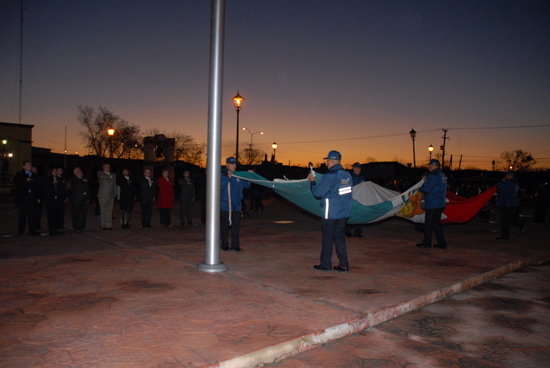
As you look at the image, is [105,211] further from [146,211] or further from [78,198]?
[146,211]

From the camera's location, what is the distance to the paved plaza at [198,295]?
3635mm

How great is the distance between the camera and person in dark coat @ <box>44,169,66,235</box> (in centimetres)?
1052

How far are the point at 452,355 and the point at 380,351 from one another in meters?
0.68

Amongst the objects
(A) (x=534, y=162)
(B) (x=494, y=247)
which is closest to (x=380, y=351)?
(B) (x=494, y=247)

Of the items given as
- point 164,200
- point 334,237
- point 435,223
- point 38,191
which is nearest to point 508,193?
point 435,223

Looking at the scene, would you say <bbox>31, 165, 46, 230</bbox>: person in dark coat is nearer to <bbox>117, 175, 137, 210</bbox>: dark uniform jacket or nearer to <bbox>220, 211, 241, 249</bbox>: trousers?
<bbox>117, 175, 137, 210</bbox>: dark uniform jacket

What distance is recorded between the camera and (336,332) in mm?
4250

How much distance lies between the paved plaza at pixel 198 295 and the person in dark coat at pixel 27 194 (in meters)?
0.61

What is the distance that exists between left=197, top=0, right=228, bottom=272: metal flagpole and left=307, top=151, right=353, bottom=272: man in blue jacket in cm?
162

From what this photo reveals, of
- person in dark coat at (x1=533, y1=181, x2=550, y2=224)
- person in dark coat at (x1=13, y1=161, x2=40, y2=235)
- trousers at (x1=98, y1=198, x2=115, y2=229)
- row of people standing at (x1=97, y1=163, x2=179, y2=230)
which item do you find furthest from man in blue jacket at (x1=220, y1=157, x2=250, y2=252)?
person in dark coat at (x1=533, y1=181, x2=550, y2=224)

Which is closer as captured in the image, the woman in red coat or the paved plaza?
the paved plaza

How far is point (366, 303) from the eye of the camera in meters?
5.07

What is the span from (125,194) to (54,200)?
1968mm

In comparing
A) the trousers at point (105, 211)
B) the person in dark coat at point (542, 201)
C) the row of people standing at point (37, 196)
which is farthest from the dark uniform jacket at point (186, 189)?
Answer: the person in dark coat at point (542, 201)
